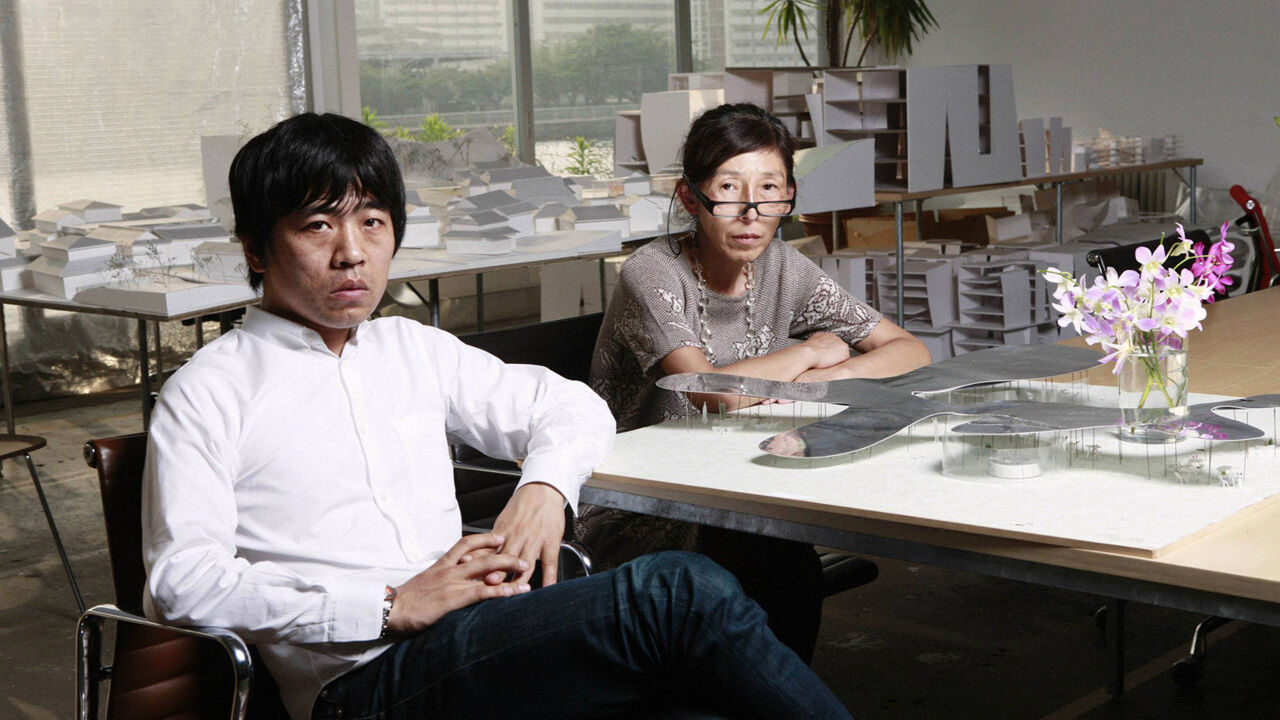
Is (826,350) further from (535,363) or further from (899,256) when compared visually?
(899,256)

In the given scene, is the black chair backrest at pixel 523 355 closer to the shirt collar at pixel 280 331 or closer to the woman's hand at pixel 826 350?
the woman's hand at pixel 826 350

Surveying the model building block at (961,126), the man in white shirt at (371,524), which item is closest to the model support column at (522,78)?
the model building block at (961,126)

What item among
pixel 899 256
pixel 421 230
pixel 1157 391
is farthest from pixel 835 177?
pixel 1157 391

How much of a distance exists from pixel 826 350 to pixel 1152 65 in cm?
659

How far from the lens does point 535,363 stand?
2.33 m

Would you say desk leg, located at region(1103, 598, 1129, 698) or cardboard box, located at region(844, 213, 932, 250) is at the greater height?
cardboard box, located at region(844, 213, 932, 250)

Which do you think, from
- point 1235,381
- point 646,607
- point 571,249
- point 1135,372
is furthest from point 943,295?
point 646,607

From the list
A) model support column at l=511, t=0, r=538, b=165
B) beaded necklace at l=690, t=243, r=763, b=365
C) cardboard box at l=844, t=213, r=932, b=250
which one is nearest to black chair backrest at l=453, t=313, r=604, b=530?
beaded necklace at l=690, t=243, r=763, b=365

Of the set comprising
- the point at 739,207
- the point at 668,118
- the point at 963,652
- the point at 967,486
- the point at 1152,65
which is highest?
the point at 1152,65

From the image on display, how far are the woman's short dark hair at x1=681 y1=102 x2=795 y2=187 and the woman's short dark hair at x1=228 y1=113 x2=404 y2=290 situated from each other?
912 millimetres

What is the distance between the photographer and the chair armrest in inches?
51.3

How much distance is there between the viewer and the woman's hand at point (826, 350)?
2.35 metres

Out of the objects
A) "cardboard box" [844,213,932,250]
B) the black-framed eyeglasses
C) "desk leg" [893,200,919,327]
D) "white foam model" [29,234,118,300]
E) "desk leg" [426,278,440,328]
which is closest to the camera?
the black-framed eyeglasses

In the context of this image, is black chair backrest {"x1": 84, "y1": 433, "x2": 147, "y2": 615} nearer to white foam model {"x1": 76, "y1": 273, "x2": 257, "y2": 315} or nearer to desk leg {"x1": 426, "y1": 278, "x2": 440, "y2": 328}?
white foam model {"x1": 76, "y1": 273, "x2": 257, "y2": 315}
